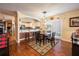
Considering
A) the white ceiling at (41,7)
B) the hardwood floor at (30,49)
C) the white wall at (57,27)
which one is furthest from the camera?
the white wall at (57,27)

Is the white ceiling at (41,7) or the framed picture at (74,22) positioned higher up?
the white ceiling at (41,7)

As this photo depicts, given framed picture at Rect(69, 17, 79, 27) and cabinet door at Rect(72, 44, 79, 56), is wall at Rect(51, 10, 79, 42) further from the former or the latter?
cabinet door at Rect(72, 44, 79, 56)

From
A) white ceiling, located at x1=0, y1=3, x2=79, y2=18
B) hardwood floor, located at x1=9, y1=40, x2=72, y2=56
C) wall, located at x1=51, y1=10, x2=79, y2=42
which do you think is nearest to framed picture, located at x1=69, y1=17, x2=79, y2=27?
wall, located at x1=51, y1=10, x2=79, y2=42

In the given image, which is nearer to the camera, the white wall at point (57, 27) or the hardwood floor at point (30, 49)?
the hardwood floor at point (30, 49)

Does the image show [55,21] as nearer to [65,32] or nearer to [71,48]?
[65,32]

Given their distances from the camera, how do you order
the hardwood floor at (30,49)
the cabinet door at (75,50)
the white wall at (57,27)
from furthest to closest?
the white wall at (57,27)
the hardwood floor at (30,49)
the cabinet door at (75,50)

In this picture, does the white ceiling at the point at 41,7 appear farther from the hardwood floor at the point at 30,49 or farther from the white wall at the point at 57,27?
the hardwood floor at the point at 30,49

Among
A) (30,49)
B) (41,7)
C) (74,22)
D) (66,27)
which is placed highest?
(41,7)

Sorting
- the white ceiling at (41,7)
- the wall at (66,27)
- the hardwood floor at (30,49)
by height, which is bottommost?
the hardwood floor at (30,49)

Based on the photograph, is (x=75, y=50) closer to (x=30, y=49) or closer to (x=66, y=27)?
(x=66, y=27)

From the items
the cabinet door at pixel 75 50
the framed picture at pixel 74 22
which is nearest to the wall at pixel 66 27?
the framed picture at pixel 74 22

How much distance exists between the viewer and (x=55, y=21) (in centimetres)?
281

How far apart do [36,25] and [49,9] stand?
0.60 m

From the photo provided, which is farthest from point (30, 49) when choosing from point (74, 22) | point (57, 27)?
point (74, 22)
